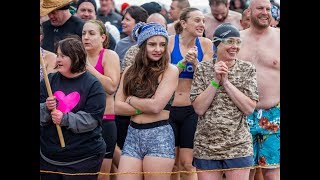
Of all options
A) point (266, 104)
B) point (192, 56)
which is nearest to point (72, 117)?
point (192, 56)

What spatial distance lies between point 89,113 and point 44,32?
233cm

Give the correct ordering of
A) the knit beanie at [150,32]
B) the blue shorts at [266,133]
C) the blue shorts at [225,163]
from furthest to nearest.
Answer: the blue shorts at [266,133], the knit beanie at [150,32], the blue shorts at [225,163]

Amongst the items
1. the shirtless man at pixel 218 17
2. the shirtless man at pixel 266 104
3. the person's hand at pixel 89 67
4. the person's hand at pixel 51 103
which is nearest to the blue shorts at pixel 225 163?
the shirtless man at pixel 266 104

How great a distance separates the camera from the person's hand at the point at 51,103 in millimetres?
7195

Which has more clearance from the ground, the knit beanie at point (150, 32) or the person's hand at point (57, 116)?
the knit beanie at point (150, 32)

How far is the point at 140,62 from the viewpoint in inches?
299

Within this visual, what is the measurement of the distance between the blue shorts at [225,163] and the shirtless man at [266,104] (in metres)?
0.73

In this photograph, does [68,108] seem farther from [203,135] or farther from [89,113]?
[203,135]

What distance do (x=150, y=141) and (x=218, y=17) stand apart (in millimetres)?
3677

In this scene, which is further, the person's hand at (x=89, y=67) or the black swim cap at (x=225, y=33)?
the person's hand at (x=89, y=67)

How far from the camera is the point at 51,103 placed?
7.21 metres

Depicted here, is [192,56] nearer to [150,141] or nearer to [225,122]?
[225,122]

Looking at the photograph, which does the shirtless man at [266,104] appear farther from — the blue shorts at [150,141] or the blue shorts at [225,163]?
the blue shorts at [150,141]
